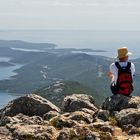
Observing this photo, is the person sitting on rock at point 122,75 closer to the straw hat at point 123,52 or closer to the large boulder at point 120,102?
the straw hat at point 123,52

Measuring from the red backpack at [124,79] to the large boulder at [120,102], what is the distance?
75 centimetres

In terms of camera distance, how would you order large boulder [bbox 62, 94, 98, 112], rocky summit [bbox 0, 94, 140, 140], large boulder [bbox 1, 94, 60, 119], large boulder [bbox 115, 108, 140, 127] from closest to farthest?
1. rocky summit [bbox 0, 94, 140, 140]
2. large boulder [bbox 115, 108, 140, 127]
3. large boulder [bbox 62, 94, 98, 112]
4. large boulder [bbox 1, 94, 60, 119]

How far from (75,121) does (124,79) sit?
5878mm

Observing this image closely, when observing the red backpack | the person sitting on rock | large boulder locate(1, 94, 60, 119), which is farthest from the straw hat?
large boulder locate(1, 94, 60, 119)

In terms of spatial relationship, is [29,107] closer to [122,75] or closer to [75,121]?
[75,121]

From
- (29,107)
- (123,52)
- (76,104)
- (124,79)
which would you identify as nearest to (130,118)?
(124,79)

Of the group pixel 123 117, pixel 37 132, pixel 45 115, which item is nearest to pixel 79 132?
pixel 37 132

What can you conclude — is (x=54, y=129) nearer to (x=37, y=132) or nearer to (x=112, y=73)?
(x=37, y=132)

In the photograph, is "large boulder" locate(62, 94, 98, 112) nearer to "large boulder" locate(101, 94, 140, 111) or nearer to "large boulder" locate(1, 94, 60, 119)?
"large boulder" locate(1, 94, 60, 119)

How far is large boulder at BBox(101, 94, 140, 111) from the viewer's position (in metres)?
24.2

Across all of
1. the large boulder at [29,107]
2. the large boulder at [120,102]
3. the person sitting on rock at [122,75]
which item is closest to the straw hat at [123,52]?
the person sitting on rock at [122,75]

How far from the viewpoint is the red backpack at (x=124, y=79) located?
2534 cm

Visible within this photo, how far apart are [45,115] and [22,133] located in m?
6.37

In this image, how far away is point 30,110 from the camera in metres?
26.7
